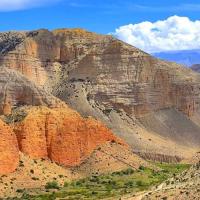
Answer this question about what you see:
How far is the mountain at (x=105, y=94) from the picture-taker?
99000 mm

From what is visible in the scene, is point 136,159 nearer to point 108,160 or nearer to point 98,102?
point 108,160

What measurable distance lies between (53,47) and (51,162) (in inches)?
2276

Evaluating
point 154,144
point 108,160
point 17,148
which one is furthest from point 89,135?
point 154,144

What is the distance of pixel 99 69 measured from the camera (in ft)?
459

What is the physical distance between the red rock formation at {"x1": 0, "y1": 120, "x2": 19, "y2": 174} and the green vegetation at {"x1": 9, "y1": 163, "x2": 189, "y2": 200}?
5.02 meters

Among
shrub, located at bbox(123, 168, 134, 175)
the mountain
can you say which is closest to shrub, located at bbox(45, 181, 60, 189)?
the mountain

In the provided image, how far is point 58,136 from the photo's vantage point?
95250 mm

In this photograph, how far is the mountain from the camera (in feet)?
325

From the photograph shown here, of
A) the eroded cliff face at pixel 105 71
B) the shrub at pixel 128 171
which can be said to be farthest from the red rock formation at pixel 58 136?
the eroded cliff face at pixel 105 71

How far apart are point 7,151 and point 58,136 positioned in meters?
9.81

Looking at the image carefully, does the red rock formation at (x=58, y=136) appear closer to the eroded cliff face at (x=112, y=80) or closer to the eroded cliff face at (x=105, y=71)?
the eroded cliff face at (x=112, y=80)

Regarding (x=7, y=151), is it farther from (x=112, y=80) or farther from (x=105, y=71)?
(x=105, y=71)

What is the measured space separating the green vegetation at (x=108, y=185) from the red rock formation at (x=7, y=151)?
5.02 m

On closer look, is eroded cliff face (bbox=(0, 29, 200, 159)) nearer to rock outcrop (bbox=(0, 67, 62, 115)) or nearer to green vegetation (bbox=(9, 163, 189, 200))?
green vegetation (bbox=(9, 163, 189, 200))
